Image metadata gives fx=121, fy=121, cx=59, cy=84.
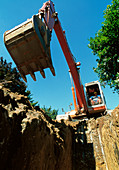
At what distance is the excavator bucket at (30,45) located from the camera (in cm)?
441

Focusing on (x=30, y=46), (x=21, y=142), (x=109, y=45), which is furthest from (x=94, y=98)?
(x=21, y=142)

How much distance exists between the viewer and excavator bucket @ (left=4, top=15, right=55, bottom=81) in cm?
441

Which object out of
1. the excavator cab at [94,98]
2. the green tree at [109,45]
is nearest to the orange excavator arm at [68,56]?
the excavator cab at [94,98]

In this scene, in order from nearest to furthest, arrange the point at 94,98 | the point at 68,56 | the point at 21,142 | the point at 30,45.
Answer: the point at 21,142, the point at 30,45, the point at 68,56, the point at 94,98

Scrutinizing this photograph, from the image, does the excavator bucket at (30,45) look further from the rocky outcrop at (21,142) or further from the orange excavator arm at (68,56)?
the orange excavator arm at (68,56)

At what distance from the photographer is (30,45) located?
15.0ft

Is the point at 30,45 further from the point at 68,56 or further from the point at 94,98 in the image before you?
the point at 94,98

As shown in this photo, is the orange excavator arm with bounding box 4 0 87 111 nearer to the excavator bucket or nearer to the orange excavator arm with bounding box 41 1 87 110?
the excavator bucket

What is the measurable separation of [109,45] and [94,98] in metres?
5.29

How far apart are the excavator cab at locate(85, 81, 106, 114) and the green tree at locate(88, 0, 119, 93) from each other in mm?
2247

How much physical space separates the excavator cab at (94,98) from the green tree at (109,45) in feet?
7.37

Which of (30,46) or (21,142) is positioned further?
(30,46)

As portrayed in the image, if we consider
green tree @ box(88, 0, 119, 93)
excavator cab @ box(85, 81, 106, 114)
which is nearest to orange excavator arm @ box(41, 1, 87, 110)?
excavator cab @ box(85, 81, 106, 114)

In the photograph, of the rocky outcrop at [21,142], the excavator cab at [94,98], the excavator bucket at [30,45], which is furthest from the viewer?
the excavator cab at [94,98]
